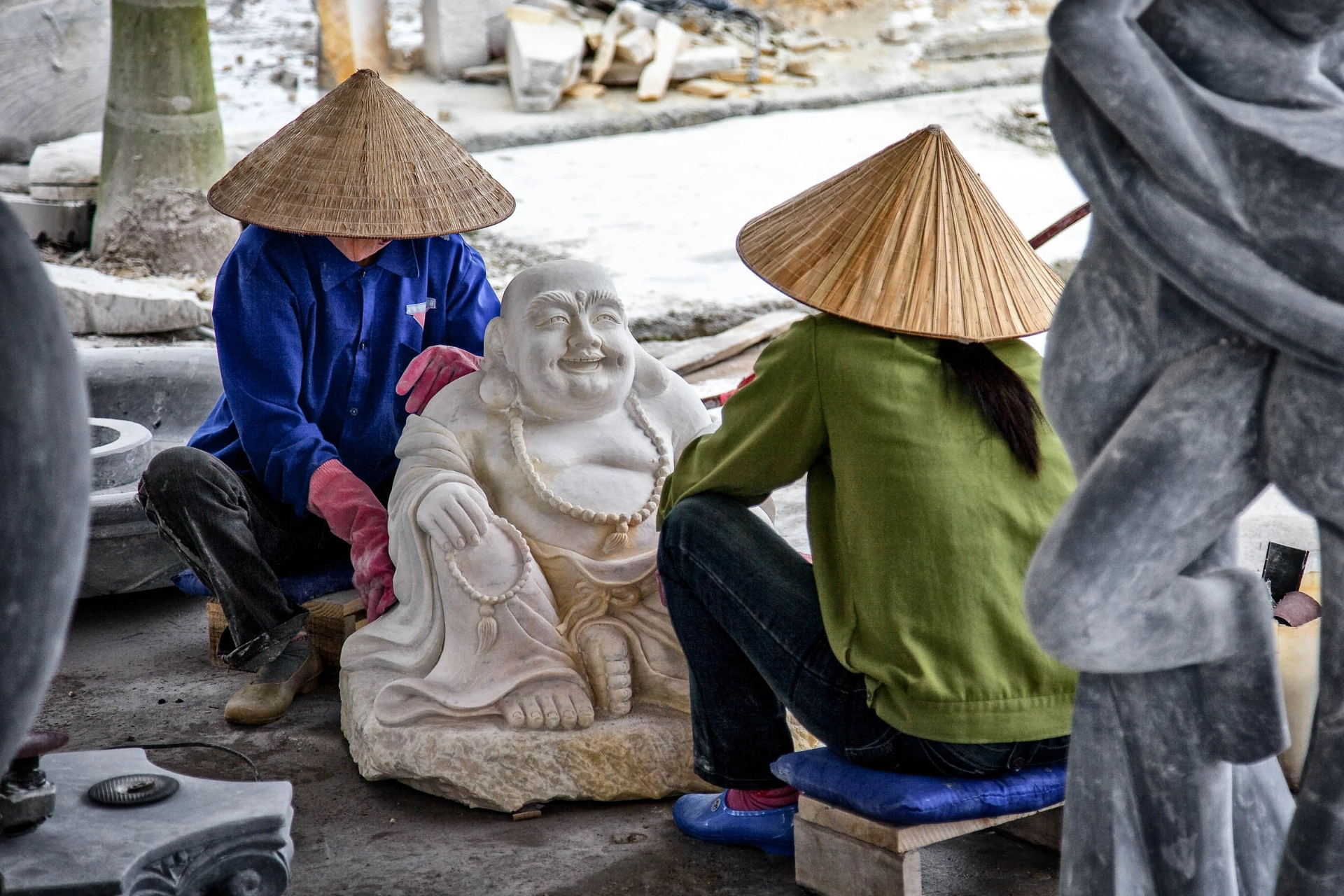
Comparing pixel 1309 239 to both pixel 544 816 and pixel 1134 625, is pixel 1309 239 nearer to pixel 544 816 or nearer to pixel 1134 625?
pixel 1134 625

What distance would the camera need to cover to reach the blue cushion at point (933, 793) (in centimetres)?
288

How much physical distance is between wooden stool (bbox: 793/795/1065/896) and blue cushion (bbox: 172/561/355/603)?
61.3 inches

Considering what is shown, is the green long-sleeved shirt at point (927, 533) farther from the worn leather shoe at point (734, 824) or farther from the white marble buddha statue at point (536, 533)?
the white marble buddha statue at point (536, 533)

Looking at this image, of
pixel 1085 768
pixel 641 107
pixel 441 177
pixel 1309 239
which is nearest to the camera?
pixel 1309 239

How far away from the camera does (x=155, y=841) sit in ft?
9.50

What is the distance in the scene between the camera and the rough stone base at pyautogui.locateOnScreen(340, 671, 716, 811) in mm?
3525

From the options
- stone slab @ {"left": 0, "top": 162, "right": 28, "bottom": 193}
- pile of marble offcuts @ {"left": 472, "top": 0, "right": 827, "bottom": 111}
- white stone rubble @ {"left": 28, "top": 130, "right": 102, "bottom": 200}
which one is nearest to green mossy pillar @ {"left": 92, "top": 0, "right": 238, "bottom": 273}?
white stone rubble @ {"left": 28, "top": 130, "right": 102, "bottom": 200}

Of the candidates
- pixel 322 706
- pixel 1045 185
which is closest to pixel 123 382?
pixel 322 706

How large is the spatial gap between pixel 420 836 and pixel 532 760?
29cm

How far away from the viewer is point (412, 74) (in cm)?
1223

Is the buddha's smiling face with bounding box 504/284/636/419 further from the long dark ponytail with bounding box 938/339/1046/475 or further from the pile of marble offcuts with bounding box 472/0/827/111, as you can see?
the pile of marble offcuts with bounding box 472/0/827/111

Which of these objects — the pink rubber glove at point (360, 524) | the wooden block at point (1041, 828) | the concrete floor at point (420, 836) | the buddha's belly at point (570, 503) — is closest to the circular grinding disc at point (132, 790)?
the concrete floor at point (420, 836)

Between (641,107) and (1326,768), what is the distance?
33.0 ft

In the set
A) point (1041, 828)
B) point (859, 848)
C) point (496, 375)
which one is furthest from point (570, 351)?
Result: point (1041, 828)
